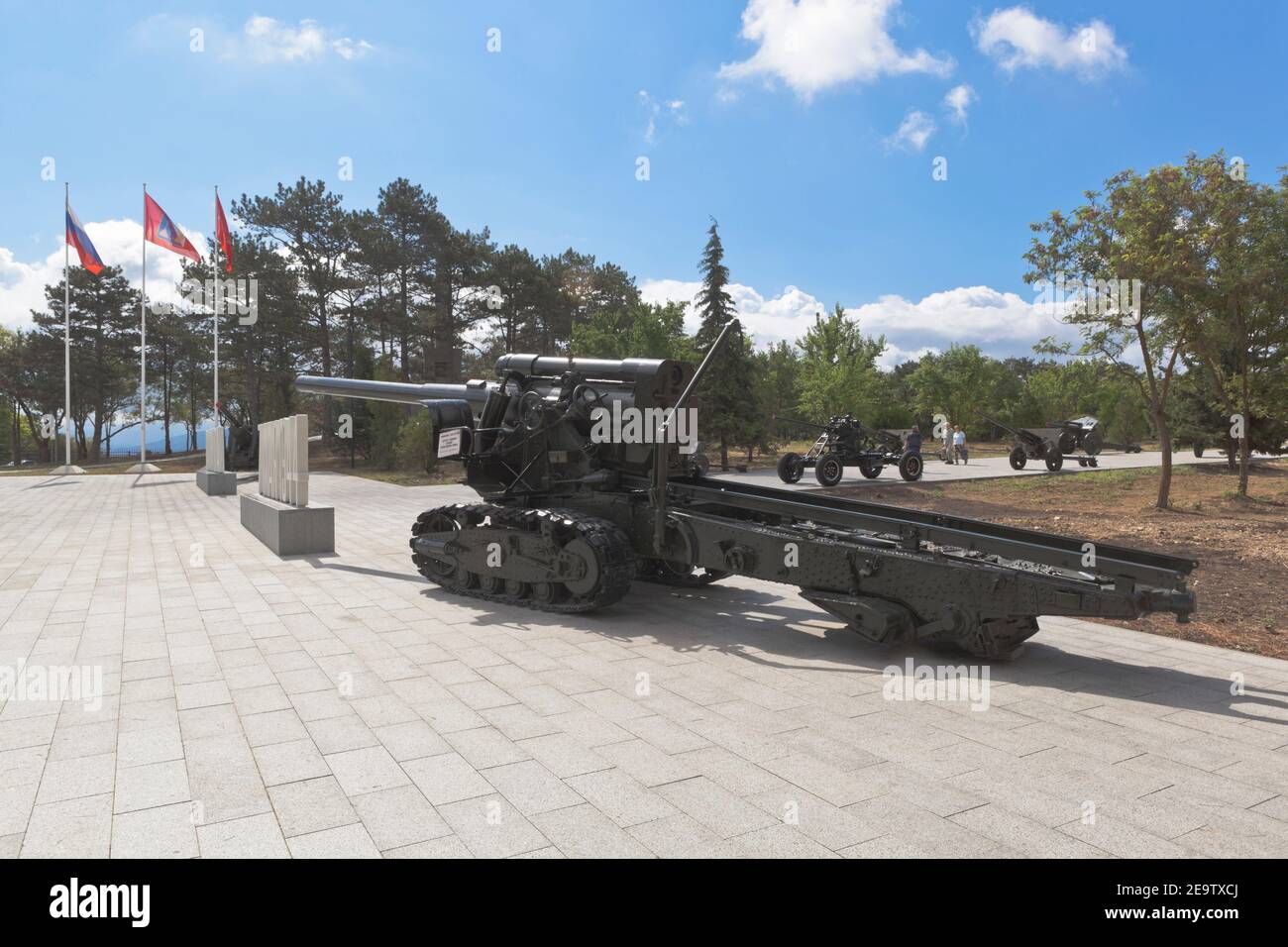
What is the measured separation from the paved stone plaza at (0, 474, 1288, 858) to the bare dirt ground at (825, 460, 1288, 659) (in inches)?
44.7

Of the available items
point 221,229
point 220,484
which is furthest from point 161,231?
point 220,484

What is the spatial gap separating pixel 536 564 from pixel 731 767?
351 centimetres

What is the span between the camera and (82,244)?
26391mm

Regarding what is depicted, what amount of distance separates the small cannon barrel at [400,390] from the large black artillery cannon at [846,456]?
38.9 ft

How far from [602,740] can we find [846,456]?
17951 millimetres

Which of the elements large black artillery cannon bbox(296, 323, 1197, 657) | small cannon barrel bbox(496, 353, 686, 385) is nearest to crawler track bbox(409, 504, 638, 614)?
large black artillery cannon bbox(296, 323, 1197, 657)

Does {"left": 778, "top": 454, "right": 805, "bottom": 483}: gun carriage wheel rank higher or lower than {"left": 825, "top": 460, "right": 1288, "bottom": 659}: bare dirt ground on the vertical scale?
higher

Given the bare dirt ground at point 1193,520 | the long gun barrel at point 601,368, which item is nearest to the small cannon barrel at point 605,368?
the long gun barrel at point 601,368

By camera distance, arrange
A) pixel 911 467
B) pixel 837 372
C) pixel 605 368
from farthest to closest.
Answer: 1. pixel 837 372
2. pixel 911 467
3. pixel 605 368

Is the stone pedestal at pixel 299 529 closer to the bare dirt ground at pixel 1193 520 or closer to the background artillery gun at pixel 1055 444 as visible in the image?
the bare dirt ground at pixel 1193 520

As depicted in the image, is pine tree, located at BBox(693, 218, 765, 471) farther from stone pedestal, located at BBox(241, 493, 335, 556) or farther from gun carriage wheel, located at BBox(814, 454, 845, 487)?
stone pedestal, located at BBox(241, 493, 335, 556)

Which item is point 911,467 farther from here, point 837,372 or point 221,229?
point 221,229

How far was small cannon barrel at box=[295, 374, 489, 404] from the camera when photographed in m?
8.73
